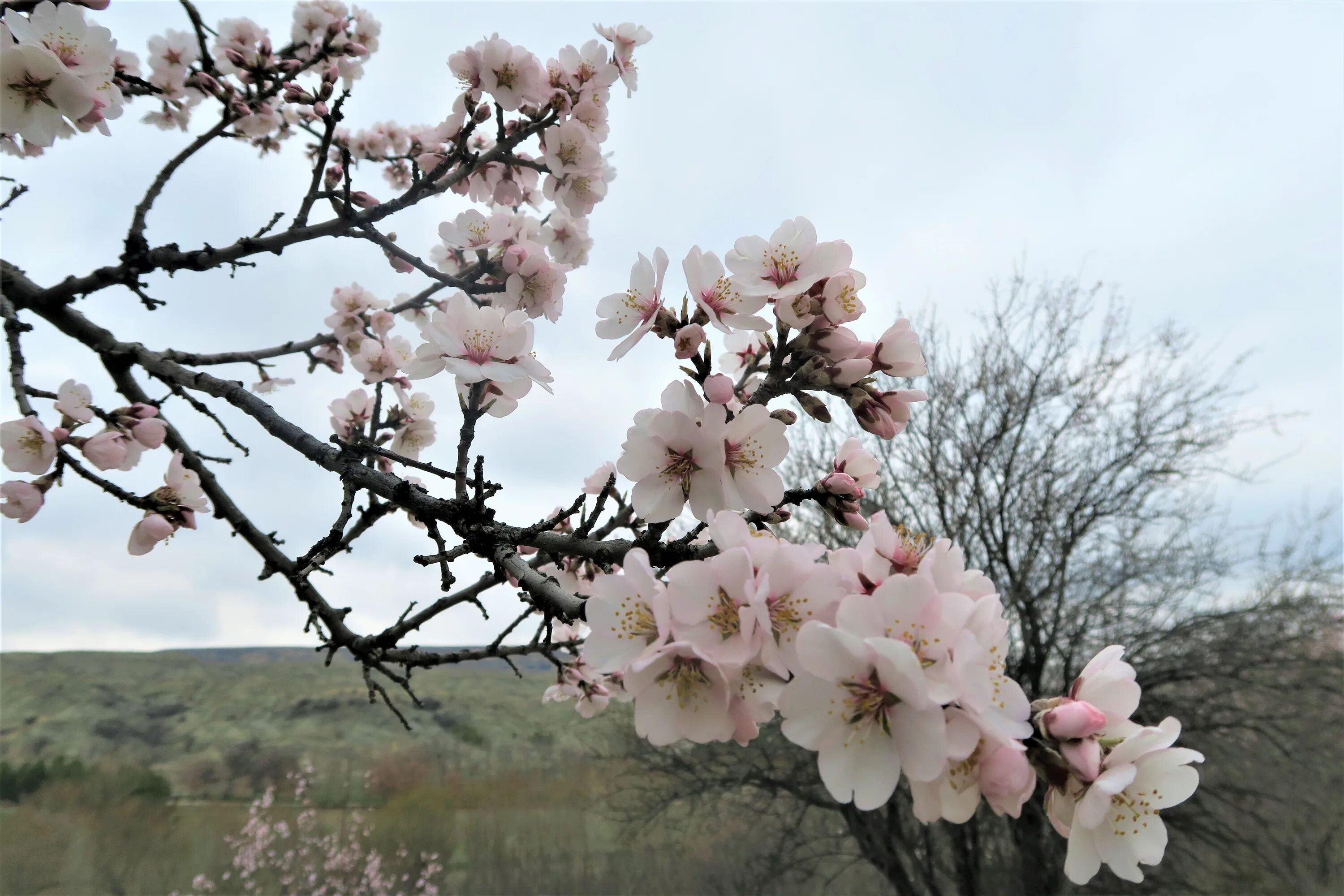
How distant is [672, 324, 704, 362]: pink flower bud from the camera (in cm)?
68

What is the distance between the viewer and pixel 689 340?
0.68m

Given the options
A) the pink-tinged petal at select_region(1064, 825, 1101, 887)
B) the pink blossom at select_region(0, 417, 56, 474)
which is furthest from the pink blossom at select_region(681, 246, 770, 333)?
the pink blossom at select_region(0, 417, 56, 474)

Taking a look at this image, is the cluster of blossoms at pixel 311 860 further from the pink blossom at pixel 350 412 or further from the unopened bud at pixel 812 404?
the unopened bud at pixel 812 404

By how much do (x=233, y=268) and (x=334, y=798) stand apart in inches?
142

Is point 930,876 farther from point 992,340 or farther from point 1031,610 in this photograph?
point 992,340

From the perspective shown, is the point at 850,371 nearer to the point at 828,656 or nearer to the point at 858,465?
the point at 858,465

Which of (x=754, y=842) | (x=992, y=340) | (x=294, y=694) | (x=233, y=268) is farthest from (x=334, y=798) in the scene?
(x=992, y=340)

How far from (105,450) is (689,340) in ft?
3.18

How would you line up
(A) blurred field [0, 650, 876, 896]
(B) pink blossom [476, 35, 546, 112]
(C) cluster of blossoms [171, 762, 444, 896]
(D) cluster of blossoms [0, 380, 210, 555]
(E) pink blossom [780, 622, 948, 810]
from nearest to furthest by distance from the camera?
(E) pink blossom [780, 622, 948, 810] → (D) cluster of blossoms [0, 380, 210, 555] → (B) pink blossom [476, 35, 546, 112] → (A) blurred field [0, 650, 876, 896] → (C) cluster of blossoms [171, 762, 444, 896]

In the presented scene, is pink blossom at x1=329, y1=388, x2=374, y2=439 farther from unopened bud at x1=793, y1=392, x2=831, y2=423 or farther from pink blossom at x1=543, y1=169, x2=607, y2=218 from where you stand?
unopened bud at x1=793, y1=392, x2=831, y2=423

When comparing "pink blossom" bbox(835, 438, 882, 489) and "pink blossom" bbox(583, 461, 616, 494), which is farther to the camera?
"pink blossom" bbox(583, 461, 616, 494)

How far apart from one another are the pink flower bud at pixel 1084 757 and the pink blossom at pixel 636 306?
521 millimetres

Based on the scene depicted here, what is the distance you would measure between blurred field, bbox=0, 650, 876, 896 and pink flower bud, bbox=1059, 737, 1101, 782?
420 centimetres

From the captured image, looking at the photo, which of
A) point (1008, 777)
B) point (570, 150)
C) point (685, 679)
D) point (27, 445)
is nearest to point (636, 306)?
point (685, 679)
